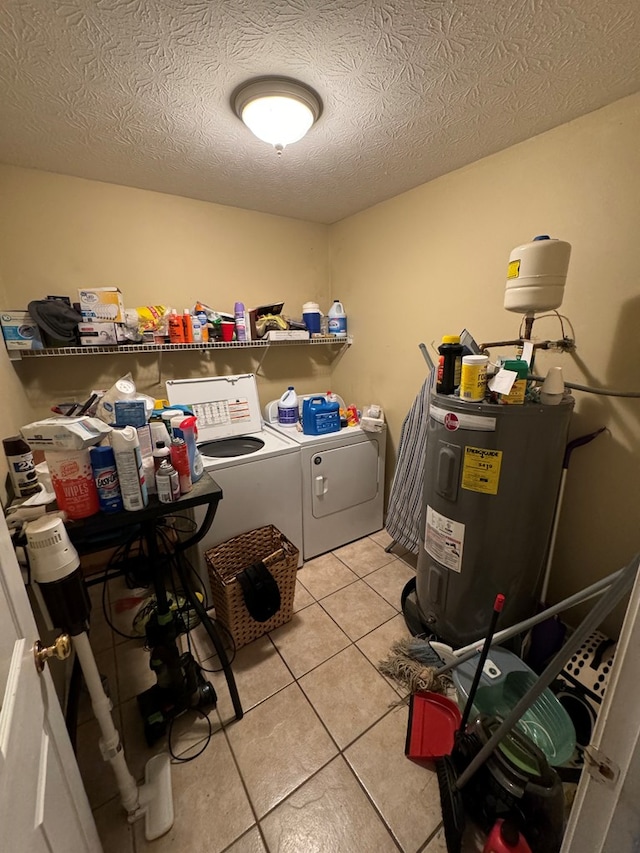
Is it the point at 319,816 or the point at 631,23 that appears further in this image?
the point at 319,816

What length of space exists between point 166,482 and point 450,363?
3.57ft

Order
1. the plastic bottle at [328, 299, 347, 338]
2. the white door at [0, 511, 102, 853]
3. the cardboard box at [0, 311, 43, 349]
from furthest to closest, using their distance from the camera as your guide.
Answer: the plastic bottle at [328, 299, 347, 338] → the cardboard box at [0, 311, 43, 349] → the white door at [0, 511, 102, 853]

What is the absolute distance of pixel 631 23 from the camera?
890mm

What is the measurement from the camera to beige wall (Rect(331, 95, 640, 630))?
1.26m

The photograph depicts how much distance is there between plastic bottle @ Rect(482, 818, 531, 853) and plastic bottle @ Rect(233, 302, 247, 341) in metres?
2.26

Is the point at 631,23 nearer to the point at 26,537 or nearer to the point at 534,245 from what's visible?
the point at 534,245

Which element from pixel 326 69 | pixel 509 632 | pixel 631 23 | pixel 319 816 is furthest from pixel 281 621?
pixel 631 23

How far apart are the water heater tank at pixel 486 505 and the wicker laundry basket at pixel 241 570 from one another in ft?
2.18

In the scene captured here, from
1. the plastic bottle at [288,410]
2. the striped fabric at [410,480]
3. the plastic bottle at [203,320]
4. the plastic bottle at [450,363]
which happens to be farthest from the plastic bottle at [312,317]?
the plastic bottle at [450,363]

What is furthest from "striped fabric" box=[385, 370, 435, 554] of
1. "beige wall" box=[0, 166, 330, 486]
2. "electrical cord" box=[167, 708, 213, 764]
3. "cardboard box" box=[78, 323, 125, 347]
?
"cardboard box" box=[78, 323, 125, 347]

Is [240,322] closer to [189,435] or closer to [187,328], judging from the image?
[187,328]

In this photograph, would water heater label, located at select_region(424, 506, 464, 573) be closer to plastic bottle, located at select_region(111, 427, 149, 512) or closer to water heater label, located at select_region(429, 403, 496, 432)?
water heater label, located at select_region(429, 403, 496, 432)

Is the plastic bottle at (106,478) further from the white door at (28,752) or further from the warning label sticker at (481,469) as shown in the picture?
the warning label sticker at (481,469)

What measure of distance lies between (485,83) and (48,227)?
78.4 inches
